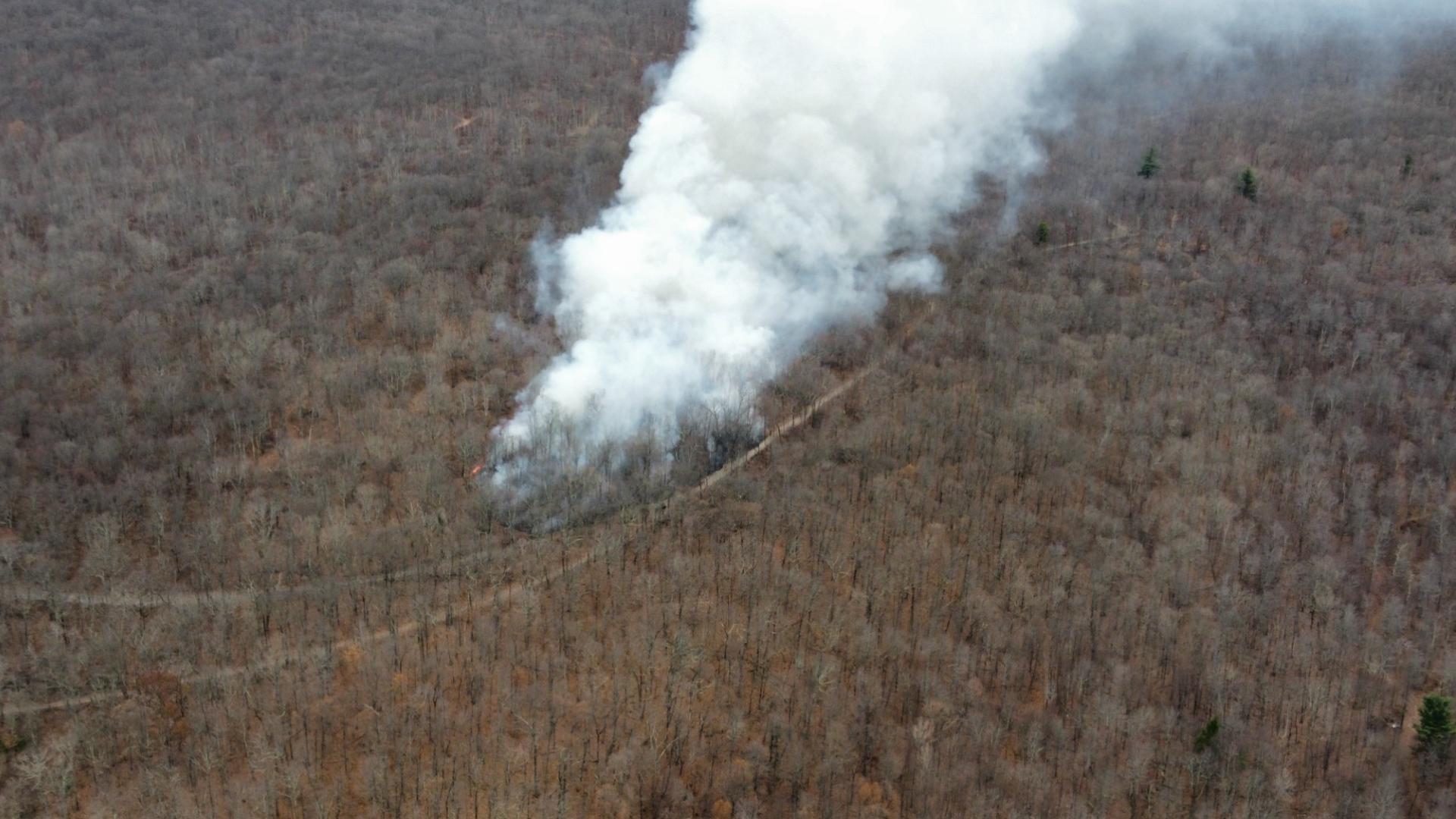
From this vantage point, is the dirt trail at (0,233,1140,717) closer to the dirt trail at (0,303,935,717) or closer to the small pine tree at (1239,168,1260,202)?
the dirt trail at (0,303,935,717)

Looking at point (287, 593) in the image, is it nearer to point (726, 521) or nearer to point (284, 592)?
point (284, 592)

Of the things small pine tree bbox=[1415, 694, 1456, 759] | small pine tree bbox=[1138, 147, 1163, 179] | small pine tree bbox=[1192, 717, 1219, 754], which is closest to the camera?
small pine tree bbox=[1192, 717, 1219, 754]

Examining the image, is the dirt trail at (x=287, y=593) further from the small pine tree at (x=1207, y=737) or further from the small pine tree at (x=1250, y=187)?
the small pine tree at (x=1250, y=187)

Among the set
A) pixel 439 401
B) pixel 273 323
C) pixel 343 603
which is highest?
pixel 273 323

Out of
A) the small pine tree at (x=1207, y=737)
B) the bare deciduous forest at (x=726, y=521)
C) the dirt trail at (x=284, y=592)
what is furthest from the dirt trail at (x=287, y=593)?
the small pine tree at (x=1207, y=737)

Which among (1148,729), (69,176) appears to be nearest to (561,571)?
(1148,729)

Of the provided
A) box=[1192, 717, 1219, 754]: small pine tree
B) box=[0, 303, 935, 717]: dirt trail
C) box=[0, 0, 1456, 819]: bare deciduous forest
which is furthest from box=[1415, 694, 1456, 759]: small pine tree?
box=[0, 303, 935, 717]: dirt trail

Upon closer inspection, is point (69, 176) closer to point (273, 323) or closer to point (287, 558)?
point (273, 323)
